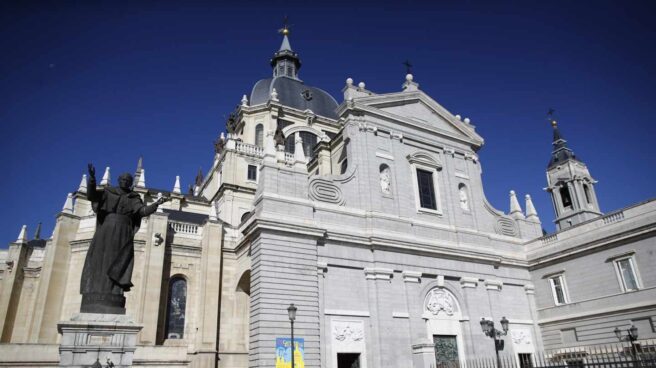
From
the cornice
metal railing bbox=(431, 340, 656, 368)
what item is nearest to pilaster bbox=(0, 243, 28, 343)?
metal railing bbox=(431, 340, 656, 368)

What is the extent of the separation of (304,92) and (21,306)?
1131 inches

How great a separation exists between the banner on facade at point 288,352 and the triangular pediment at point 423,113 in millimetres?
12440

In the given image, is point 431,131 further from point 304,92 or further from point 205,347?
point 304,92

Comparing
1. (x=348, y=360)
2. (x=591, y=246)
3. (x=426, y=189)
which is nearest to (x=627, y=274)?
(x=591, y=246)

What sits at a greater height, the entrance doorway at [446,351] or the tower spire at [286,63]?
the tower spire at [286,63]

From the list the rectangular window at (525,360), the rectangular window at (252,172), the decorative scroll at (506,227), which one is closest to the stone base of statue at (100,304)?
the rectangular window at (525,360)

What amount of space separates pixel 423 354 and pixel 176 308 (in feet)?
41.1

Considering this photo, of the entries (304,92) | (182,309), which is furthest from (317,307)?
(304,92)

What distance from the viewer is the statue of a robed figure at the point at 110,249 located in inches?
309

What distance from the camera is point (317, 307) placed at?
17.8m

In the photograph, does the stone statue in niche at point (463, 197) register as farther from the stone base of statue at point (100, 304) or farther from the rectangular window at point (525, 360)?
the stone base of statue at point (100, 304)

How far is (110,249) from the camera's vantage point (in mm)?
8125

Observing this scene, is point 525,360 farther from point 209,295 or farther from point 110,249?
point 110,249

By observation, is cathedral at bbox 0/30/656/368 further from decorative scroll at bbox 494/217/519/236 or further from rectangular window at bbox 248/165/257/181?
rectangular window at bbox 248/165/257/181
